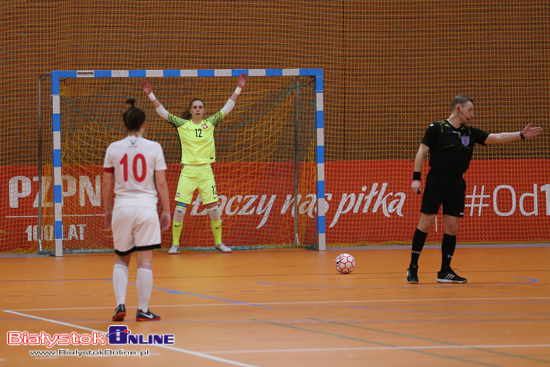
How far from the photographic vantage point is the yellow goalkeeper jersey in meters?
12.3

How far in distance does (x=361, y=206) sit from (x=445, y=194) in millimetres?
5875

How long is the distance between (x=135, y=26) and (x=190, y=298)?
419 inches

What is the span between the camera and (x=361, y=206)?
1384 centimetres

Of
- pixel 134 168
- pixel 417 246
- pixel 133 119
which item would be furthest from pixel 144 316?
pixel 417 246

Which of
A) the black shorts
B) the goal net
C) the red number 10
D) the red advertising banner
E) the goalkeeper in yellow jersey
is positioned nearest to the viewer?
the red number 10

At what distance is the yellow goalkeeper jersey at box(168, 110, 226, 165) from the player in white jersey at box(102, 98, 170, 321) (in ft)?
21.1

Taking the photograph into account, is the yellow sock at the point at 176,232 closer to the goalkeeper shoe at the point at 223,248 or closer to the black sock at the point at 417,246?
the goalkeeper shoe at the point at 223,248

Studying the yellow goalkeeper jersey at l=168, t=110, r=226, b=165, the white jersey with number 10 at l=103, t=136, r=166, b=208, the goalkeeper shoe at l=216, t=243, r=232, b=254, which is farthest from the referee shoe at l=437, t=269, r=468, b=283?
the yellow goalkeeper jersey at l=168, t=110, r=226, b=165

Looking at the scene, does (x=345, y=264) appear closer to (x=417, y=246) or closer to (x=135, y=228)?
(x=417, y=246)

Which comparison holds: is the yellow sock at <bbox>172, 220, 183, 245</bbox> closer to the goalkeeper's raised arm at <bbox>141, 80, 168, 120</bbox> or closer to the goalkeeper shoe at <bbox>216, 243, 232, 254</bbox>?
the goalkeeper shoe at <bbox>216, 243, 232, 254</bbox>

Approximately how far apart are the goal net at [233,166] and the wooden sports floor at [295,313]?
2.34 metres

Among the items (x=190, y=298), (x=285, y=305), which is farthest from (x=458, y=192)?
(x=190, y=298)

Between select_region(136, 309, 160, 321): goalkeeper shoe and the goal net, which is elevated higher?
the goal net

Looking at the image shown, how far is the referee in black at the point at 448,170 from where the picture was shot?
7.99 metres
